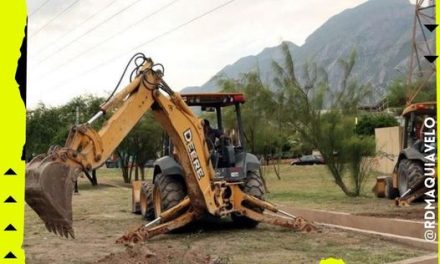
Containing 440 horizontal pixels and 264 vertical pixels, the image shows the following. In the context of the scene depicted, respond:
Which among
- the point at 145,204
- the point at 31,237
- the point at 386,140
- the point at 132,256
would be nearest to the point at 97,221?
the point at 145,204

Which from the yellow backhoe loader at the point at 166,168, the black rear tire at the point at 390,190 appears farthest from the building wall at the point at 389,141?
the yellow backhoe loader at the point at 166,168

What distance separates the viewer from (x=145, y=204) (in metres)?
13.3

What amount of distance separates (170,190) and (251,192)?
150 cm

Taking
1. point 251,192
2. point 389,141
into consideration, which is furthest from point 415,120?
point 389,141

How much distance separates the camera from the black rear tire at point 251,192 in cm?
1087

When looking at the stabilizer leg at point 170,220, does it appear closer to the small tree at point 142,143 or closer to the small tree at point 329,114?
the small tree at point 329,114

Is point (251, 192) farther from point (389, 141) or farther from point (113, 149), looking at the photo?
point (389, 141)

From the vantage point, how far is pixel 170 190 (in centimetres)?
1080

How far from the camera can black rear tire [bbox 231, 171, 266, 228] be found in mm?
10867

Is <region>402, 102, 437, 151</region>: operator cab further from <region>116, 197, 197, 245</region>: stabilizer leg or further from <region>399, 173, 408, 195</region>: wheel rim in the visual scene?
<region>116, 197, 197, 245</region>: stabilizer leg

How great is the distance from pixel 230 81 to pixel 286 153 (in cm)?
3003

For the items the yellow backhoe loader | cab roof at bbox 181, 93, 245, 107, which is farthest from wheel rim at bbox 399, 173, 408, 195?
cab roof at bbox 181, 93, 245, 107

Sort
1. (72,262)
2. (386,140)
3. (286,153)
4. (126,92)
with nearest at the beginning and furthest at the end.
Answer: (72,262) → (126,92) → (386,140) → (286,153)

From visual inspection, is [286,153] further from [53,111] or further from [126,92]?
[126,92]
